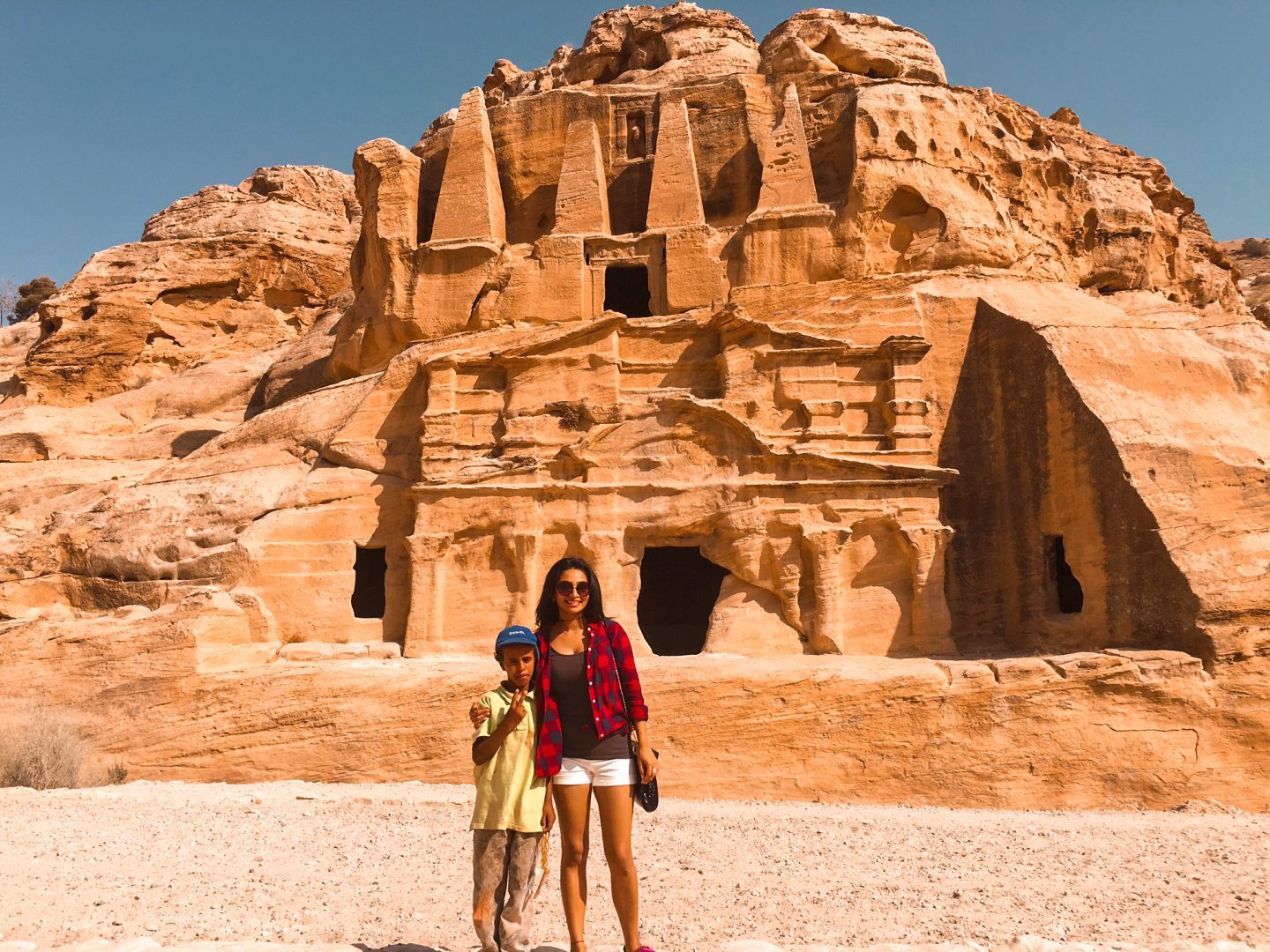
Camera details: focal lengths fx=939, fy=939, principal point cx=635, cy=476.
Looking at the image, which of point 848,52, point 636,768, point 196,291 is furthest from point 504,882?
point 196,291

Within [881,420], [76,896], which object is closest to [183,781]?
[76,896]

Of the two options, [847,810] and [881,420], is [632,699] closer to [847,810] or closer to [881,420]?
[847,810]

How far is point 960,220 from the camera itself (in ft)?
59.8

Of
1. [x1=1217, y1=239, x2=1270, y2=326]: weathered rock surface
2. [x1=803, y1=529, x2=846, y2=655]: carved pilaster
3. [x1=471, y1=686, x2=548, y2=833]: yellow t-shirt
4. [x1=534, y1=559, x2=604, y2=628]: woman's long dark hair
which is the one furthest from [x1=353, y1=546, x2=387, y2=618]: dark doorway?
[x1=1217, y1=239, x2=1270, y2=326]: weathered rock surface

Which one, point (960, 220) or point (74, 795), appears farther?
point (960, 220)

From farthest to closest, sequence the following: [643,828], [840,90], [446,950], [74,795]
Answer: [840,90] → [74,795] → [643,828] → [446,950]

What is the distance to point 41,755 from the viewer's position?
36.4 feet

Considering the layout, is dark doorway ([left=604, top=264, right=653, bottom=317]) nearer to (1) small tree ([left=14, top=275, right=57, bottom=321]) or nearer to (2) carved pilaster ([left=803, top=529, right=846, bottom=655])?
(2) carved pilaster ([left=803, top=529, right=846, bottom=655])

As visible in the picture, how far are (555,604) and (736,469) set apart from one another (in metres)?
9.88

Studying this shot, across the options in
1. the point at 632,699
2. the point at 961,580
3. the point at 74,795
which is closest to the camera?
the point at 632,699

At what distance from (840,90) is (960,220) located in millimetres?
4434

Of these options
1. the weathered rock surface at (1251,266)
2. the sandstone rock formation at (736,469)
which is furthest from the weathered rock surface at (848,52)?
the weathered rock surface at (1251,266)

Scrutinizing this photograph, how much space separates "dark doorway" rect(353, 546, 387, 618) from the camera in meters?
17.2

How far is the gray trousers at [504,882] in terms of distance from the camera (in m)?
4.84
